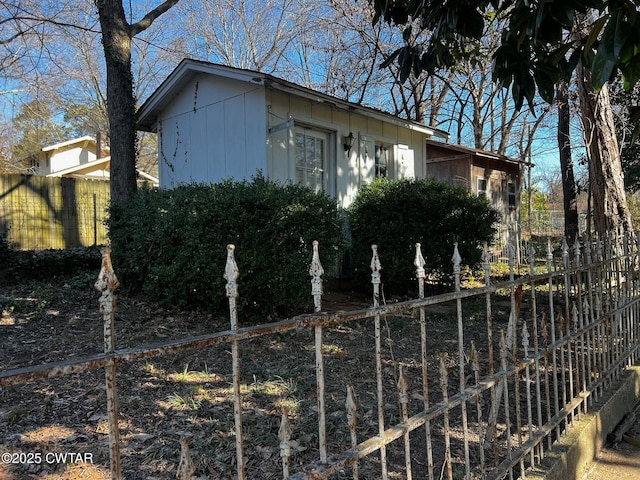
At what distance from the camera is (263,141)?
801 centimetres

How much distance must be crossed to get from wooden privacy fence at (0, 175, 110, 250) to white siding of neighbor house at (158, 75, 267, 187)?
4228mm

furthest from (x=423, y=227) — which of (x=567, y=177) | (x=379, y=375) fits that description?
(x=567, y=177)

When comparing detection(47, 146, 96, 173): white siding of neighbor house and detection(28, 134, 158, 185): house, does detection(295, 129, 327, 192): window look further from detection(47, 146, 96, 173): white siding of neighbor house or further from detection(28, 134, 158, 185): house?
detection(47, 146, 96, 173): white siding of neighbor house

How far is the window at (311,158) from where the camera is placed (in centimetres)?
883

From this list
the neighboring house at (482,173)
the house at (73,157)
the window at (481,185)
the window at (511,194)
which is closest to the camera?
the neighboring house at (482,173)

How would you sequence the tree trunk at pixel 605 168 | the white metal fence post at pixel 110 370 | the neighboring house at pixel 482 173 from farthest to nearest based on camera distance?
the neighboring house at pixel 482 173, the tree trunk at pixel 605 168, the white metal fence post at pixel 110 370

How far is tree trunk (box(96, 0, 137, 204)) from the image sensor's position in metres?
8.35

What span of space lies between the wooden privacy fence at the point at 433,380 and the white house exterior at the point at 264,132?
12.7ft

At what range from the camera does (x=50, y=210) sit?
14594 mm

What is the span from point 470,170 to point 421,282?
15797 millimetres

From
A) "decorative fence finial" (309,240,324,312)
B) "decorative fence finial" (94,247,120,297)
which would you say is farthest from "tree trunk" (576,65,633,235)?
"decorative fence finial" (94,247,120,297)

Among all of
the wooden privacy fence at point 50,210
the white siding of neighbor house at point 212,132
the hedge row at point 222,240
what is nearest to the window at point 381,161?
the white siding of neighbor house at point 212,132

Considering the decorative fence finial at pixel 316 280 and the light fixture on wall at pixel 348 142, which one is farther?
the light fixture on wall at pixel 348 142

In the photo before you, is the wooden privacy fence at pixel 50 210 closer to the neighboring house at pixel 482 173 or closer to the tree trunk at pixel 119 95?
the tree trunk at pixel 119 95
